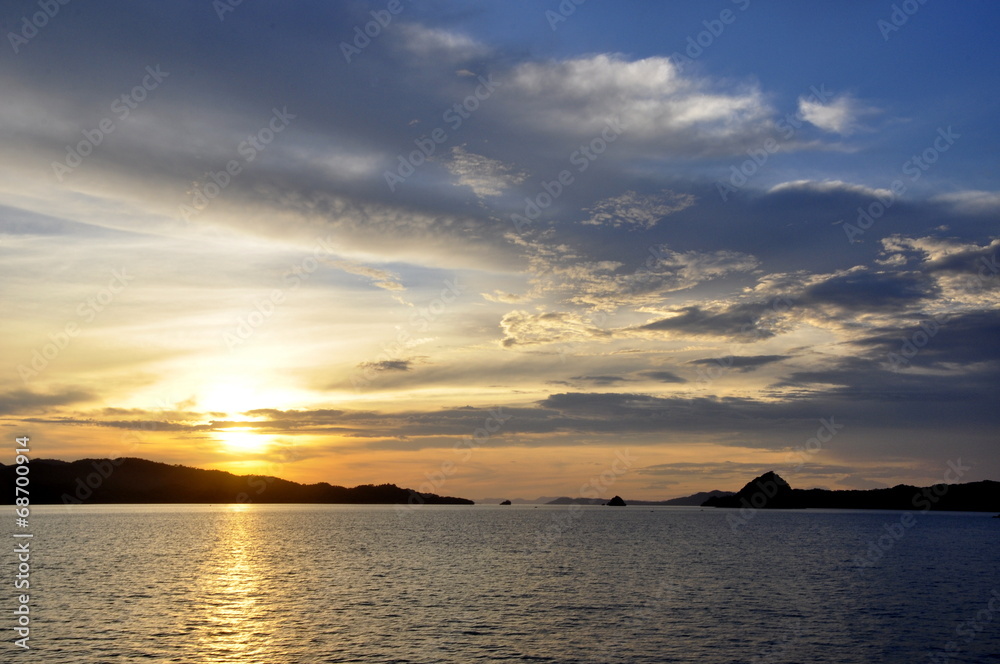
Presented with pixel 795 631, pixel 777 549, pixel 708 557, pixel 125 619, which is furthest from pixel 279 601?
pixel 777 549

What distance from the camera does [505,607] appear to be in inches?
2650

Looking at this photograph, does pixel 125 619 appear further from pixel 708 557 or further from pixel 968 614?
pixel 708 557

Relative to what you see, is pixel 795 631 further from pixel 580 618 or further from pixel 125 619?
pixel 125 619

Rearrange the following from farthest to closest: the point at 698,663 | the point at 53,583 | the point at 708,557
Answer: the point at 708,557 → the point at 53,583 → the point at 698,663

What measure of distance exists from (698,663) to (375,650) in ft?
76.4

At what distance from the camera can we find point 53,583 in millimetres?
79000

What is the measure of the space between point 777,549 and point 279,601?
351 feet

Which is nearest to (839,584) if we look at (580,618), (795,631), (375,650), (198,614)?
(795,631)

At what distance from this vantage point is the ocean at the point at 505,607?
164 feet

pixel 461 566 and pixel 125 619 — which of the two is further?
pixel 461 566

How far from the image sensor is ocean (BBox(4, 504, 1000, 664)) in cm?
5003

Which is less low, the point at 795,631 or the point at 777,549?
the point at 795,631

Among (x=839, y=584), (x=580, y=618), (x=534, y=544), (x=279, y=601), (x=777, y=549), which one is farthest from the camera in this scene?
(x=534, y=544)

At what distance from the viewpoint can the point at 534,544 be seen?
495 ft
